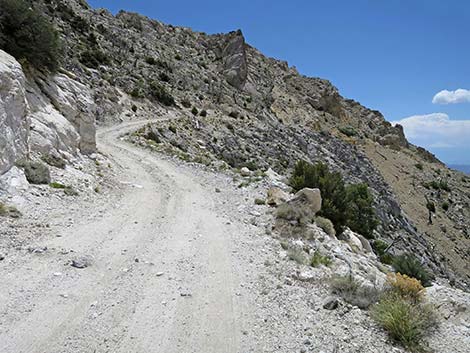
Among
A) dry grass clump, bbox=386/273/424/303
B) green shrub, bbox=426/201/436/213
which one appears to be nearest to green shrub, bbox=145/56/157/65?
green shrub, bbox=426/201/436/213

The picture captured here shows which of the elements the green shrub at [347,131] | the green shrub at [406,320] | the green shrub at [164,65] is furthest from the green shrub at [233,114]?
the green shrub at [406,320]

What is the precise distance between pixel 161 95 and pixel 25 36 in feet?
83.9

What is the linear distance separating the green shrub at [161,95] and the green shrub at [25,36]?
2356 centimetres

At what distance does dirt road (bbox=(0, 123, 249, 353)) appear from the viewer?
474cm

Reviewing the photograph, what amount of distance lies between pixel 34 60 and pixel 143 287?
38.8 ft

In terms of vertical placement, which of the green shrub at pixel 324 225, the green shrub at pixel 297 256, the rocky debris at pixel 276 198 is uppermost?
the rocky debris at pixel 276 198

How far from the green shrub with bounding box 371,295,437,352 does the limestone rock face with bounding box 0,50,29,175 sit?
30.1 ft

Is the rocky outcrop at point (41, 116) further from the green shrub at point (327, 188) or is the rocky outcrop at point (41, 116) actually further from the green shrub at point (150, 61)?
the green shrub at point (150, 61)

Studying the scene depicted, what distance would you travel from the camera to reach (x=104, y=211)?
10.2m

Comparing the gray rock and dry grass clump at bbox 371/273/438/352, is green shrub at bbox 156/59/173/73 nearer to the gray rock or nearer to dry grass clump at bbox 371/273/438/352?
the gray rock

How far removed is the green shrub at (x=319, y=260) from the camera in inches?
330

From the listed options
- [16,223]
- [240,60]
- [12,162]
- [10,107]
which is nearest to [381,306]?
[16,223]

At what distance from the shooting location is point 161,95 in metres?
38.8

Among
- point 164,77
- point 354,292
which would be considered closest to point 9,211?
point 354,292
